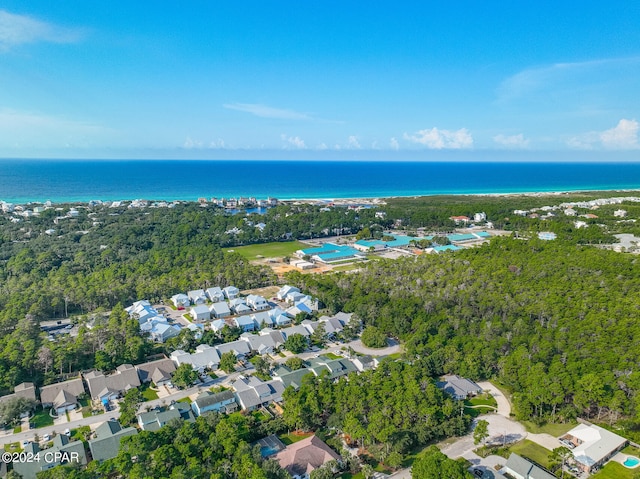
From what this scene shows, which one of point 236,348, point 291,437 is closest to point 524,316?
point 291,437

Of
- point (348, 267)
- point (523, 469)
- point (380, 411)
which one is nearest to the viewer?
point (523, 469)

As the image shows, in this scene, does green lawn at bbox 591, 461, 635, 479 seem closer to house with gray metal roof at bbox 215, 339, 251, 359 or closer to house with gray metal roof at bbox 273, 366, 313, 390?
house with gray metal roof at bbox 273, 366, 313, 390

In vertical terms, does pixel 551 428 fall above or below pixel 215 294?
below

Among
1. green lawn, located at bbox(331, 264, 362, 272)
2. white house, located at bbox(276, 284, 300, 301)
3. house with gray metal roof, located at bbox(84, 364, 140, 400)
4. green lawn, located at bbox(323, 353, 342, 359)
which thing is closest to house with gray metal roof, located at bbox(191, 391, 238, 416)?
house with gray metal roof, located at bbox(84, 364, 140, 400)

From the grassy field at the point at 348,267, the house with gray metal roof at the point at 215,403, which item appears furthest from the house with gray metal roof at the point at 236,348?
the grassy field at the point at 348,267

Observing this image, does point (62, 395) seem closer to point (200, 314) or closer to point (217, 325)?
point (217, 325)

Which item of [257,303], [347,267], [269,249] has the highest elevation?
[269,249]

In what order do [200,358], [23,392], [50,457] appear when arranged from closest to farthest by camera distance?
[50,457] < [23,392] < [200,358]
